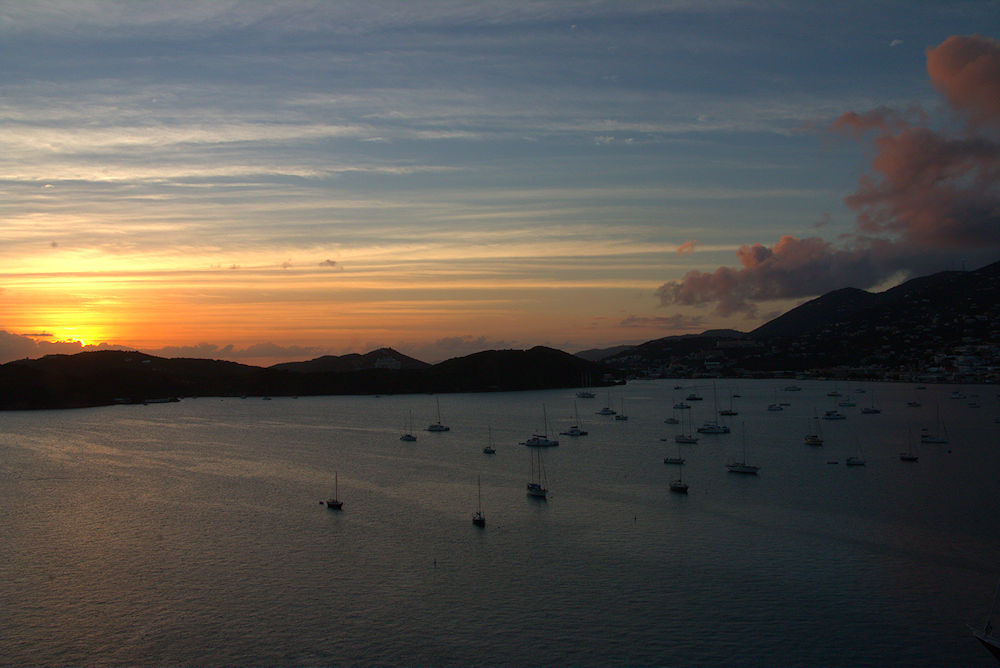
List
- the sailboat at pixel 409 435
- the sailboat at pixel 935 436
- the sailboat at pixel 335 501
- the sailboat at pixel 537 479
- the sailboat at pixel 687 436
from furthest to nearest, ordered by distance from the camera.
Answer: the sailboat at pixel 409 435 → the sailboat at pixel 687 436 → the sailboat at pixel 935 436 → the sailboat at pixel 537 479 → the sailboat at pixel 335 501

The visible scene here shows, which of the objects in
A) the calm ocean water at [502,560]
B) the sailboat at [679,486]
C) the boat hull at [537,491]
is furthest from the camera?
the sailboat at [679,486]

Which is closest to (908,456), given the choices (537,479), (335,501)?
A: (537,479)

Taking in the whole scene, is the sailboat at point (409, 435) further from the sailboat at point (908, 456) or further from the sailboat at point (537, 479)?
the sailboat at point (908, 456)

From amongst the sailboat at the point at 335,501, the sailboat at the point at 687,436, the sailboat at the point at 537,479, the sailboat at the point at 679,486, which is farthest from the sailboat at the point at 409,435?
the sailboat at the point at 679,486

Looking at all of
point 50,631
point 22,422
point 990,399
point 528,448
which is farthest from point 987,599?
point 22,422

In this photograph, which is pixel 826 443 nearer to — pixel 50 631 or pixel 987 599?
pixel 987 599

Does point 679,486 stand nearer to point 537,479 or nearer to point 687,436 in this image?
point 537,479
